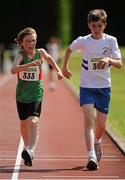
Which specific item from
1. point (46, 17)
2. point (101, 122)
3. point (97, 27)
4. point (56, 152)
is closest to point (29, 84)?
point (101, 122)

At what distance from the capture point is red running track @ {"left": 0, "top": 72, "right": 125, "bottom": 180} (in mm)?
9555

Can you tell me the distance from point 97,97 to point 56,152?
1.74 metres

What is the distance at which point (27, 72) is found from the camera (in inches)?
403

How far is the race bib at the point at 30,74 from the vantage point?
10227mm

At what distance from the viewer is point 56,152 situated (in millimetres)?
11625

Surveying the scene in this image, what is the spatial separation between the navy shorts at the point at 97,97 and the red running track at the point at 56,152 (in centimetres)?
81

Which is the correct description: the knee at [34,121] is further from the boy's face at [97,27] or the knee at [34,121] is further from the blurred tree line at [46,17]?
the blurred tree line at [46,17]

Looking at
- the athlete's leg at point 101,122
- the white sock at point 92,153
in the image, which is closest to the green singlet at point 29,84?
the athlete's leg at point 101,122

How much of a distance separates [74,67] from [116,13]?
16.7 meters

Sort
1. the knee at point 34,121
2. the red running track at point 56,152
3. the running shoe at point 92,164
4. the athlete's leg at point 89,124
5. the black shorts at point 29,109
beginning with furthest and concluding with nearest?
the black shorts at point 29,109
the knee at point 34,121
the athlete's leg at point 89,124
the running shoe at point 92,164
the red running track at point 56,152

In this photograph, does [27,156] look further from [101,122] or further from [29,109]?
[101,122]

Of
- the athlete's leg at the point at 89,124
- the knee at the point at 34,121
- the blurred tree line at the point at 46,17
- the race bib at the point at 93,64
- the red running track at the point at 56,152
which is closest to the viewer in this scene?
the red running track at the point at 56,152

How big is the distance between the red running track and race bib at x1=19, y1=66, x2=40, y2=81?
1.17 meters

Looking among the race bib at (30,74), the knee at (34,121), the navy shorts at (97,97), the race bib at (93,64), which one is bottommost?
the knee at (34,121)
